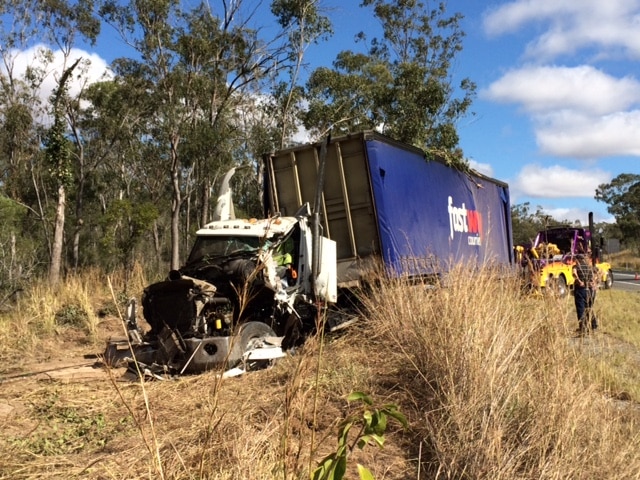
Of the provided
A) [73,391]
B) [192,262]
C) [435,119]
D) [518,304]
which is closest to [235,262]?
[192,262]

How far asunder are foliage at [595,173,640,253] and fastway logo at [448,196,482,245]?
49787mm

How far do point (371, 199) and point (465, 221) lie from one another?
391cm

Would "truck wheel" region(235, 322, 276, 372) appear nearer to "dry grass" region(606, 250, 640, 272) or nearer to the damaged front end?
the damaged front end

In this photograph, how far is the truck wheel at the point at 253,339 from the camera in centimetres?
695

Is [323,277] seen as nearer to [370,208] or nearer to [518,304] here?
[370,208]

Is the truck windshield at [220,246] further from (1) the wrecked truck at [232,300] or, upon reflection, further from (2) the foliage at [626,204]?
(2) the foliage at [626,204]

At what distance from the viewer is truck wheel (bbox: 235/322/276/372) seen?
22.8 ft

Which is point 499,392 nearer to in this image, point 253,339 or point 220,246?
point 253,339

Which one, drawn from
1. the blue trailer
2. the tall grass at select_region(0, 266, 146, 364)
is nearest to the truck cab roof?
the blue trailer

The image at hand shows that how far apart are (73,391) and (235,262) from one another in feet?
8.68

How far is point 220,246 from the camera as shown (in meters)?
8.40

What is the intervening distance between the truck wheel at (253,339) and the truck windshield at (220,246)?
4.10ft

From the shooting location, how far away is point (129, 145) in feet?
96.7

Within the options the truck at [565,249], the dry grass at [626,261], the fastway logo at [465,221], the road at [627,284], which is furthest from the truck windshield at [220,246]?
the dry grass at [626,261]
